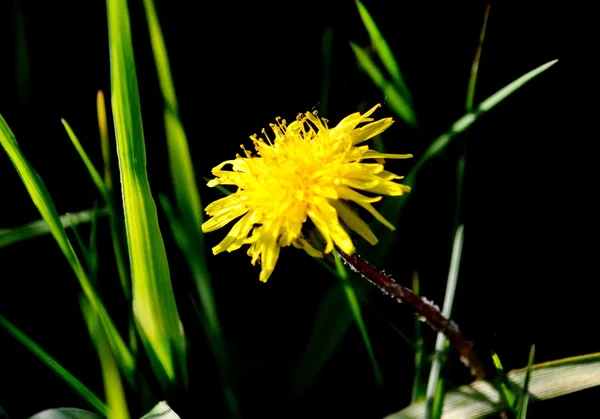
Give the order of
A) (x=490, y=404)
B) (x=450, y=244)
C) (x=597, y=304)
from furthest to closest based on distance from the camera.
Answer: (x=450, y=244) → (x=597, y=304) → (x=490, y=404)

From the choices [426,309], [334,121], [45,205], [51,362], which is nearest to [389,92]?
[334,121]

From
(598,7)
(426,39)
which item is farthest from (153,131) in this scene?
(598,7)

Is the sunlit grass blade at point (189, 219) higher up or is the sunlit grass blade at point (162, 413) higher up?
the sunlit grass blade at point (189, 219)

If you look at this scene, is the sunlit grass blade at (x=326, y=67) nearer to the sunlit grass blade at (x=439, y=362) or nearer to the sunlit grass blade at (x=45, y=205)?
the sunlit grass blade at (x=439, y=362)

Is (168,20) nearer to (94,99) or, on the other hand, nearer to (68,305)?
(94,99)

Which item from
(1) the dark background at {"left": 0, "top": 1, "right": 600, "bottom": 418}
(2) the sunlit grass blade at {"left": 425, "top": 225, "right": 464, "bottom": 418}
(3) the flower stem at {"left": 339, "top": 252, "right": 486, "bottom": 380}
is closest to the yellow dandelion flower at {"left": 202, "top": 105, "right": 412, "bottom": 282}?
(3) the flower stem at {"left": 339, "top": 252, "right": 486, "bottom": 380}

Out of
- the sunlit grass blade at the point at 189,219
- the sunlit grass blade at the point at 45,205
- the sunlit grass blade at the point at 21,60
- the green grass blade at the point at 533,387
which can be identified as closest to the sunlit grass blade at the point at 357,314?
the green grass blade at the point at 533,387

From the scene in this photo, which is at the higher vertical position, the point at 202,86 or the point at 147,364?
the point at 202,86
